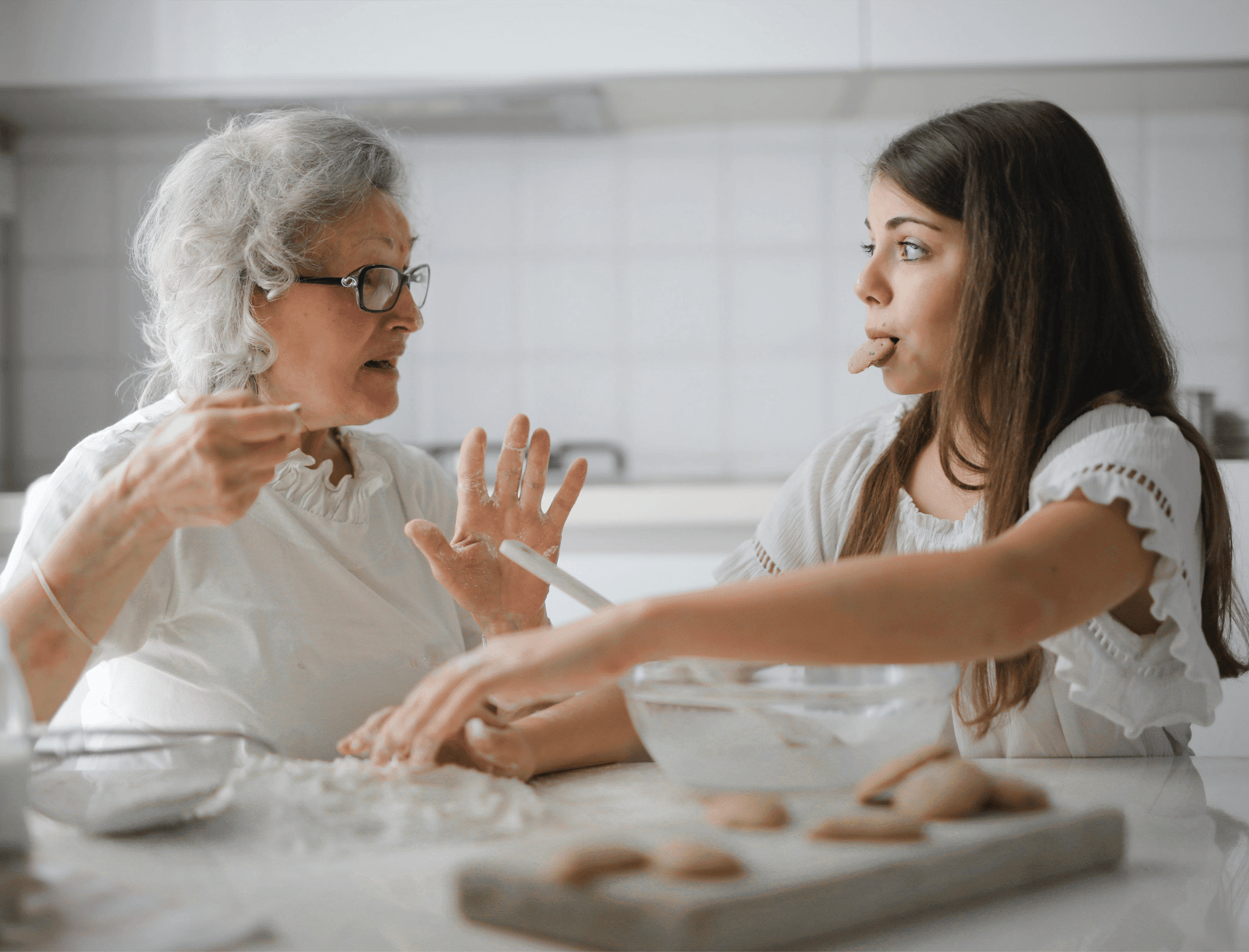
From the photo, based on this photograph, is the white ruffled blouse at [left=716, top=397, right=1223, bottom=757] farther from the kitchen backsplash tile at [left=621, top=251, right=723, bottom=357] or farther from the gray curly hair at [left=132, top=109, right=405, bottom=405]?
the kitchen backsplash tile at [left=621, top=251, right=723, bottom=357]

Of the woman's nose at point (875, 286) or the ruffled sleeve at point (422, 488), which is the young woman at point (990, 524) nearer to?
the woman's nose at point (875, 286)

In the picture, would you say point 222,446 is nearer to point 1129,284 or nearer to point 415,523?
point 415,523

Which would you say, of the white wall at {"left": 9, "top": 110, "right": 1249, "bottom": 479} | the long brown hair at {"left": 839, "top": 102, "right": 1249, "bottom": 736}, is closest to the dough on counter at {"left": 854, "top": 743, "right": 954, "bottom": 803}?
the long brown hair at {"left": 839, "top": 102, "right": 1249, "bottom": 736}

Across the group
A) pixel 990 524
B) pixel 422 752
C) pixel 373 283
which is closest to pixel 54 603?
pixel 422 752

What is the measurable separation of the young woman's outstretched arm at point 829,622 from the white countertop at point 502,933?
0.09 metres

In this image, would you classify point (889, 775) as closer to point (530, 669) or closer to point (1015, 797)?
point (1015, 797)

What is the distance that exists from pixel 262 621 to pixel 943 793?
2.80 feet

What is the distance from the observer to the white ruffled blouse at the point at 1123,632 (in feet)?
2.78

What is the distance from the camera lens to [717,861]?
18.8 inches

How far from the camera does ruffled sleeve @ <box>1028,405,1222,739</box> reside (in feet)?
2.80

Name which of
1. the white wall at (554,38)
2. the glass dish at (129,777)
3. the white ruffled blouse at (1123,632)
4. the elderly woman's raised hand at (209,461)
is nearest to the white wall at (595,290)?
the white wall at (554,38)

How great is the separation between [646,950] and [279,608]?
86 cm

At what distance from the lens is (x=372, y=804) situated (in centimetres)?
63

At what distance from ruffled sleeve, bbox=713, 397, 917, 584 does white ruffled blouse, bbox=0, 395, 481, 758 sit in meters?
0.40
